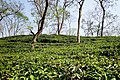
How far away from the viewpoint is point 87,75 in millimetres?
6090

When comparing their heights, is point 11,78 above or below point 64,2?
below

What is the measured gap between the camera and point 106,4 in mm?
48781

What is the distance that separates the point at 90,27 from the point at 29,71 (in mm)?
74824

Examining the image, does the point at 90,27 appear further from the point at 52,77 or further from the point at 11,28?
the point at 52,77

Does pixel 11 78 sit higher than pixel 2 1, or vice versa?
pixel 2 1

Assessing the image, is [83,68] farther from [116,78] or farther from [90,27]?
[90,27]

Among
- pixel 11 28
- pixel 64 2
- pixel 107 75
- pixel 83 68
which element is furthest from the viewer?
pixel 11 28

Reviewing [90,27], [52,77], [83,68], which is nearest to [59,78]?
[52,77]

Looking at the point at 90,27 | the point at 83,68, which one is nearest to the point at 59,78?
the point at 83,68

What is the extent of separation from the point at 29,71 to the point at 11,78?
2.19 feet

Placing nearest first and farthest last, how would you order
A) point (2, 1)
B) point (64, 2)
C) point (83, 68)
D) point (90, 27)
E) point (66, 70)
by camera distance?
point (66, 70) < point (83, 68) < point (2, 1) < point (64, 2) < point (90, 27)

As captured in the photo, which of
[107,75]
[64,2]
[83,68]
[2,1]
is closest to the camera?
[107,75]

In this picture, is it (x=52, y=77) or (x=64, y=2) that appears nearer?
(x=52, y=77)

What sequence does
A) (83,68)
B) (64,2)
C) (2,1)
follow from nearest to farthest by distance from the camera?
(83,68) < (2,1) < (64,2)
